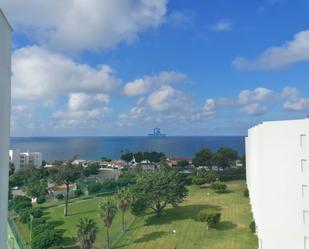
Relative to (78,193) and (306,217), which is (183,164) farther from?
(306,217)

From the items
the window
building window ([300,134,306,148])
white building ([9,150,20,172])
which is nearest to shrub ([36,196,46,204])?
the window

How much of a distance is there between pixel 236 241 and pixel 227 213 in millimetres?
8616

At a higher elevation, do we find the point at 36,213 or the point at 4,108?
the point at 4,108

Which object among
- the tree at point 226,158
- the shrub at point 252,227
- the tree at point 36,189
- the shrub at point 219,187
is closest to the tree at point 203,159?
the tree at point 226,158

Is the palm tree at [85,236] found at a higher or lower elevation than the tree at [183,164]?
lower

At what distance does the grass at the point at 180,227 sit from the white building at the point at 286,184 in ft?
25.7

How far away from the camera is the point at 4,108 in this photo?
827cm

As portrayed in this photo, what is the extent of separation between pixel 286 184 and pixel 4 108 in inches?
782

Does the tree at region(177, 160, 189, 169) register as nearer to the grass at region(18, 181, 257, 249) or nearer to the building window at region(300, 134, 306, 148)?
the grass at region(18, 181, 257, 249)

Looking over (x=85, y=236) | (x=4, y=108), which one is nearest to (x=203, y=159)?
(x=85, y=236)

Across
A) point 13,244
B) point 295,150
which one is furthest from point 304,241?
point 13,244

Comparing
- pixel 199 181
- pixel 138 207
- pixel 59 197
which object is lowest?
pixel 59 197

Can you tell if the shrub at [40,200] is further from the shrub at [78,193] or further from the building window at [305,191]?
the building window at [305,191]

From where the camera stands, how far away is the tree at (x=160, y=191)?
42062 mm
